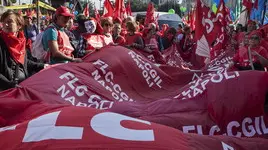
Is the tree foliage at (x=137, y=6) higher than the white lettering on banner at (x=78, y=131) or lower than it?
higher

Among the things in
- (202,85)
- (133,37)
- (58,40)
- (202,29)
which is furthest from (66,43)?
(202,29)

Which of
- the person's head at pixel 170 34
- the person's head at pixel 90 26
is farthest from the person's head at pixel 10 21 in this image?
the person's head at pixel 170 34

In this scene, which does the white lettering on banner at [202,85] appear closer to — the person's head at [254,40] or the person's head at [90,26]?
the person's head at [254,40]

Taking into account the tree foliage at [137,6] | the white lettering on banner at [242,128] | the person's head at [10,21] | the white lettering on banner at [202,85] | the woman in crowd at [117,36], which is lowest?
the white lettering on banner at [242,128]

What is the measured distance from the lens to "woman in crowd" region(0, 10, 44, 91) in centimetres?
430

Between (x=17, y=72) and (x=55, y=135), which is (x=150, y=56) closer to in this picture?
(x=17, y=72)

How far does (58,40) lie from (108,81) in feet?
2.97

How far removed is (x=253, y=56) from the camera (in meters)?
6.40

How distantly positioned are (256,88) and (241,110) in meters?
0.25

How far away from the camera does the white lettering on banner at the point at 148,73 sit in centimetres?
561

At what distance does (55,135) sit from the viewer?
2326 mm

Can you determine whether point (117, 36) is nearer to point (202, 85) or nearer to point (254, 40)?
point (254, 40)

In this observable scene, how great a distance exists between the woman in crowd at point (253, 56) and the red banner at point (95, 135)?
3.78m

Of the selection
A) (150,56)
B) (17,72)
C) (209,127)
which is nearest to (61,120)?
(209,127)
